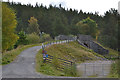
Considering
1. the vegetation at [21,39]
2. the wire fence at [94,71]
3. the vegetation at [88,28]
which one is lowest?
the wire fence at [94,71]

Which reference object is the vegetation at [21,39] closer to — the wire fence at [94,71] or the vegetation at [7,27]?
the vegetation at [7,27]

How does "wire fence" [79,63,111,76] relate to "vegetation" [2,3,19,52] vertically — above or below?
below

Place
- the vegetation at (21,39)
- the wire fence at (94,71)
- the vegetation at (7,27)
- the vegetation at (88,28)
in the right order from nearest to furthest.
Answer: the vegetation at (7,27) < the wire fence at (94,71) < the vegetation at (21,39) < the vegetation at (88,28)

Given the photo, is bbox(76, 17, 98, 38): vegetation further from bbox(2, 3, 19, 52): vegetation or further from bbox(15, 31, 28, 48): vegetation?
bbox(2, 3, 19, 52): vegetation

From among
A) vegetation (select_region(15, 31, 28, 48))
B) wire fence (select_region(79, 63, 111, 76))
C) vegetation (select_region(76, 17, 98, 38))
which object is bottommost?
wire fence (select_region(79, 63, 111, 76))

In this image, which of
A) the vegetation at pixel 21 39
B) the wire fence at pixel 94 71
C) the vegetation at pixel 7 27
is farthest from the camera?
the vegetation at pixel 21 39

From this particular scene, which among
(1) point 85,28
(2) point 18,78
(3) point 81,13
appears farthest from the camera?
(3) point 81,13

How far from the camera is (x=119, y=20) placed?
982 centimetres

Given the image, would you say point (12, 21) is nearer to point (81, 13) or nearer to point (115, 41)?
point (115, 41)

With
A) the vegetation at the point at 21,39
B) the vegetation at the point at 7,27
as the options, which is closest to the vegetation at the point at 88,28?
the vegetation at the point at 21,39

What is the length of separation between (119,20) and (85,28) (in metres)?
55.5

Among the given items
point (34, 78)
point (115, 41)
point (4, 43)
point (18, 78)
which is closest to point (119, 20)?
point (115, 41)

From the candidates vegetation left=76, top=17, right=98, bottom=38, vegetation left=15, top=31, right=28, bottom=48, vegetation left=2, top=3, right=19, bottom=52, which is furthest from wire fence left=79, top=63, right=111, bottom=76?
vegetation left=76, top=17, right=98, bottom=38

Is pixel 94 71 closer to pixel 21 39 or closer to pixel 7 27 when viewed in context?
pixel 7 27
